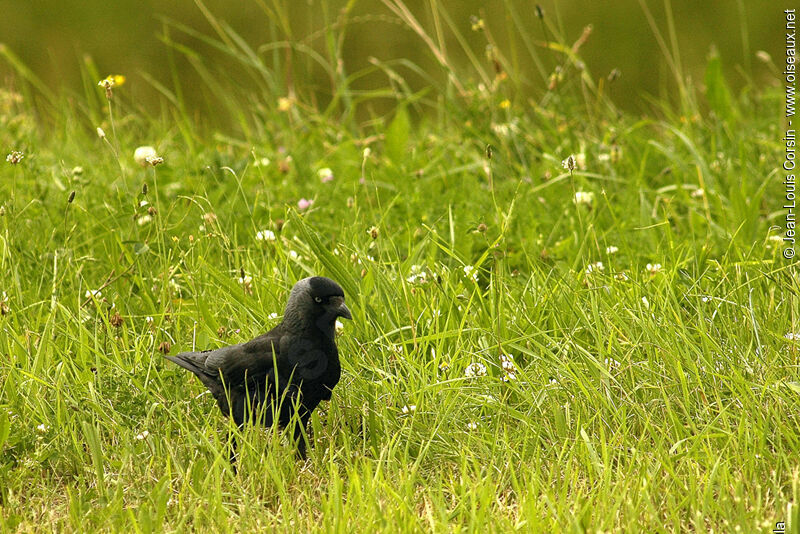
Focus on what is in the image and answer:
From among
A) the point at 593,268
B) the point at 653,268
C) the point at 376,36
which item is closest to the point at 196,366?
the point at 593,268

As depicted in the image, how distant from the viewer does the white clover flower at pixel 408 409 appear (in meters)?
2.95

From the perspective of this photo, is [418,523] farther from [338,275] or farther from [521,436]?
[338,275]

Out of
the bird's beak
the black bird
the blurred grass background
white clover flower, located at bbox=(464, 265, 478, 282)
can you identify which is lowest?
the blurred grass background

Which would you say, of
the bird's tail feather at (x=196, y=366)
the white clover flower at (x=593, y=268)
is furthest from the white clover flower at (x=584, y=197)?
the bird's tail feather at (x=196, y=366)

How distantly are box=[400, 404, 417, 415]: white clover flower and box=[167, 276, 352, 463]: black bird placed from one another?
0.24 metres

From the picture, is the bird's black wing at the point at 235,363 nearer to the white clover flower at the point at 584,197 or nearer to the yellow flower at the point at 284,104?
the white clover flower at the point at 584,197

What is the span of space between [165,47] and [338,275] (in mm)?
7362

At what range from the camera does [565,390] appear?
9.87ft

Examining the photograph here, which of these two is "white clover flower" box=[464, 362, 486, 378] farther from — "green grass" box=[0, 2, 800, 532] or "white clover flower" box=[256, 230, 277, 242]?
"white clover flower" box=[256, 230, 277, 242]

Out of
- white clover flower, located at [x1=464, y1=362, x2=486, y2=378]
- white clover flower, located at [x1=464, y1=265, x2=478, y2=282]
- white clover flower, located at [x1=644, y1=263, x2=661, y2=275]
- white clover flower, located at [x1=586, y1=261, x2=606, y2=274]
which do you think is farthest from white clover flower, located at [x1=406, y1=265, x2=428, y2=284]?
white clover flower, located at [x1=644, y1=263, x2=661, y2=275]

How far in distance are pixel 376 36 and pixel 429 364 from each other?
24.1ft

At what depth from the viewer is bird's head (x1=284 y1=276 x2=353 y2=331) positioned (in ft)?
9.65

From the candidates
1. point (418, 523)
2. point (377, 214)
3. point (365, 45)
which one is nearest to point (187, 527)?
point (418, 523)

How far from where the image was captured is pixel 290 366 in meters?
2.91
